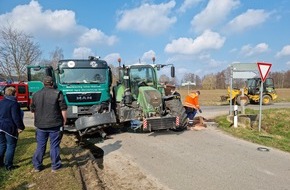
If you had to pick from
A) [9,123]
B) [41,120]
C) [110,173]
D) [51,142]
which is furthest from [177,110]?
[9,123]

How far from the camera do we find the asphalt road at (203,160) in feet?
17.2

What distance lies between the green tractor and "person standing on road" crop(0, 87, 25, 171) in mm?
4195

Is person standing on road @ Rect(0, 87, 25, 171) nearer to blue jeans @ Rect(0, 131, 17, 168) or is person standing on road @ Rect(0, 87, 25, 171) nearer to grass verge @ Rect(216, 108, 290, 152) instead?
blue jeans @ Rect(0, 131, 17, 168)

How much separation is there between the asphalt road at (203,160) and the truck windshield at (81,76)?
7.99 ft

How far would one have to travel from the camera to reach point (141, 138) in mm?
9547

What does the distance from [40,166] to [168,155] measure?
120 inches

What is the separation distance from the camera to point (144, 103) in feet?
33.4

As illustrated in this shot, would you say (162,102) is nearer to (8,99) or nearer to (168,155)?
(168,155)

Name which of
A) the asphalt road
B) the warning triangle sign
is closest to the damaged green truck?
the asphalt road

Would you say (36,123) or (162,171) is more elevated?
(36,123)

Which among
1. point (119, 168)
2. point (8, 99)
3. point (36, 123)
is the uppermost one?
point (8, 99)

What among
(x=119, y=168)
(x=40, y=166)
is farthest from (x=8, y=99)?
(x=119, y=168)

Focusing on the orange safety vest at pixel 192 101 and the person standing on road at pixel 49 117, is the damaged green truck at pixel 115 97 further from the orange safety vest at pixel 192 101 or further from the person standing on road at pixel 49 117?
the person standing on road at pixel 49 117

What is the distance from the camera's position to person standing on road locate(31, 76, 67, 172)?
19.2 ft
